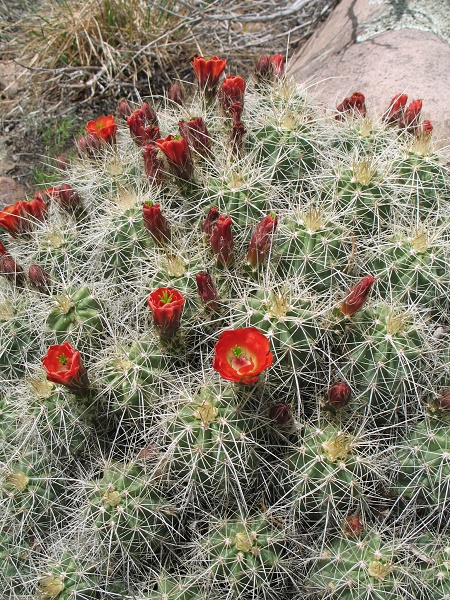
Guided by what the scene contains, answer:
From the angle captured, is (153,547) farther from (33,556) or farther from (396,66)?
(396,66)

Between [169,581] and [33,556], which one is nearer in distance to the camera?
[169,581]

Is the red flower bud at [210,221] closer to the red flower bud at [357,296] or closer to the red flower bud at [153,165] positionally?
the red flower bud at [153,165]

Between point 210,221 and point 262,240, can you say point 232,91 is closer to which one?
point 210,221

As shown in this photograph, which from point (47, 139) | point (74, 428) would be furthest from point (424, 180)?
point (47, 139)

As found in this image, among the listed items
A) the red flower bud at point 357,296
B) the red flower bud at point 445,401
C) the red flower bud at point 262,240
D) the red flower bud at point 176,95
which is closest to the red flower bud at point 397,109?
the red flower bud at point 176,95

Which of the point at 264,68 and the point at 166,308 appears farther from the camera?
the point at 264,68

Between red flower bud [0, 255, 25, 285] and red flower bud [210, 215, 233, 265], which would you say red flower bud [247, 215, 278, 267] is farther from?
red flower bud [0, 255, 25, 285]

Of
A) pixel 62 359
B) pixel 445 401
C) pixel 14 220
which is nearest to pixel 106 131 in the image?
pixel 14 220
